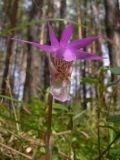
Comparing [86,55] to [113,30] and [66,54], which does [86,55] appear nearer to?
[66,54]

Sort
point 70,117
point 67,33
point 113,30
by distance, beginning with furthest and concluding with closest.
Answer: point 113,30 < point 70,117 < point 67,33

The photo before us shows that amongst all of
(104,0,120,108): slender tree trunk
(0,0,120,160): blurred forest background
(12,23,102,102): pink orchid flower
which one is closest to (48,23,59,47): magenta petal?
(12,23,102,102): pink orchid flower

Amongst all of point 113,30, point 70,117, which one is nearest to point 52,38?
point 70,117

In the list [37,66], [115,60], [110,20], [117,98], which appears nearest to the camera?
[117,98]

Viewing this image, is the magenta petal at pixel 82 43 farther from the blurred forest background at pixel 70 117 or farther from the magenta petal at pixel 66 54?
the blurred forest background at pixel 70 117

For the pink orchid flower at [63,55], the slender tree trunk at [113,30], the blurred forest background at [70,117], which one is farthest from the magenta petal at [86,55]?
the slender tree trunk at [113,30]

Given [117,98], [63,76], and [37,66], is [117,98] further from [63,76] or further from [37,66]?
[37,66]

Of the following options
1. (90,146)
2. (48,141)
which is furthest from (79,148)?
(48,141)

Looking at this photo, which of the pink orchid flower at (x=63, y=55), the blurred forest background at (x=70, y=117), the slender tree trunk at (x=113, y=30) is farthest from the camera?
the slender tree trunk at (x=113, y=30)
